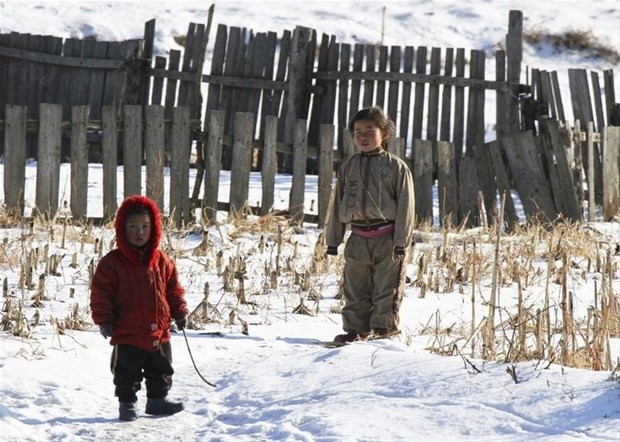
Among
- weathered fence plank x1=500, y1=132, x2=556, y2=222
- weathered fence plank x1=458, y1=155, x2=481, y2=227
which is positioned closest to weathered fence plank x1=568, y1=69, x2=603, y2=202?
weathered fence plank x1=500, y1=132, x2=556, y2=222

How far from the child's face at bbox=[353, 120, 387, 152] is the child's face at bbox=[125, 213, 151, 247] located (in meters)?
1.74

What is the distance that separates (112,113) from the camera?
9961 mm

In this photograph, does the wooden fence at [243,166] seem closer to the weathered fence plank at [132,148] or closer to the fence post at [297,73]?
the weathered fence plank at [132,148]

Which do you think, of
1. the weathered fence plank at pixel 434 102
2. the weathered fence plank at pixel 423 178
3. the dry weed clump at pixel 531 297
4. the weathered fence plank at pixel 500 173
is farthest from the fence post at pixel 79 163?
the weathered fence plank at pixel 434 102

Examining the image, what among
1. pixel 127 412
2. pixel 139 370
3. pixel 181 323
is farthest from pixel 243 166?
pixel 127 412

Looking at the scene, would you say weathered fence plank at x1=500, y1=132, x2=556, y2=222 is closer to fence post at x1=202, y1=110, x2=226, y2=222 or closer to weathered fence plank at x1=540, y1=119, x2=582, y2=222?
weathered fence plank at x1=540, y1=119, x2=582, y2=222

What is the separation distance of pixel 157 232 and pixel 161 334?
0.44 m

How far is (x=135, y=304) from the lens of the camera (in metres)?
4.83

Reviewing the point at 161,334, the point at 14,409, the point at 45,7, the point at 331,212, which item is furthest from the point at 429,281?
the point at 45,7

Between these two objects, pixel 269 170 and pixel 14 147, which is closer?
pixel 14 147

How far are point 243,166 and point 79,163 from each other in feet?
4.78

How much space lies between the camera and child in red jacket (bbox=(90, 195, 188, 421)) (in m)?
4.81

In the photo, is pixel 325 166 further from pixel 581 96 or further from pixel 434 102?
pixel 581 96

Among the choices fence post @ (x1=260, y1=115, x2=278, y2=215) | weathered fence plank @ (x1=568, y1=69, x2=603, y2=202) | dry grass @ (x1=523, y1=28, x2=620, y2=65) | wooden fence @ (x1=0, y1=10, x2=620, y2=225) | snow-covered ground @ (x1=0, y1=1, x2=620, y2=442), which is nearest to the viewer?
snow-covered ground @ (x1=0, y1=1, x2=620, y2=442)
